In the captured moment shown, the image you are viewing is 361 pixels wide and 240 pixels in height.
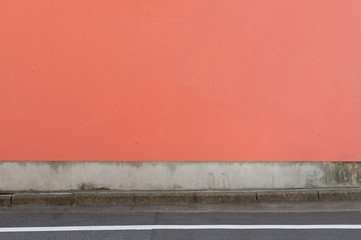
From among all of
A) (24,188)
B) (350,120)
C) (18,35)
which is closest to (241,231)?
(350,120)

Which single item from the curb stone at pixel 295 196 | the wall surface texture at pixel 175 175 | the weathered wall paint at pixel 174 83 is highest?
the weathered wall paint at pixel 174 83

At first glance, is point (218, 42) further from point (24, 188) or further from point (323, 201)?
point (24, 188)

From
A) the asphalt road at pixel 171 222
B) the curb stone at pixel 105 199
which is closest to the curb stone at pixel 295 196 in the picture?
the asphalt road at pixel 171 222

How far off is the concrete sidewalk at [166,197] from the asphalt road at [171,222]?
162 millimetres

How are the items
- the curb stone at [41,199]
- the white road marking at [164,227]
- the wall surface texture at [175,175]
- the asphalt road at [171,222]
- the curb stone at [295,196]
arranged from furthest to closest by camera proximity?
the wall surface texture at [175,175] < the curb stone at [295,196] < the curb stone at [41,199] < the white road marking at [164,227] < the asphalt road at [171,222]

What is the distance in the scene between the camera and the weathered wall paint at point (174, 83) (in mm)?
6348

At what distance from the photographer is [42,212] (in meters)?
5.98

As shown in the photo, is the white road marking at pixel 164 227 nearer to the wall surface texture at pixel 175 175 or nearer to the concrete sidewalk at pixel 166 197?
the concrete sidewalk at pixel 166 197

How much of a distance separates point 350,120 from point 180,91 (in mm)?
2507

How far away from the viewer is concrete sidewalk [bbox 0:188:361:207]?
20.5ft

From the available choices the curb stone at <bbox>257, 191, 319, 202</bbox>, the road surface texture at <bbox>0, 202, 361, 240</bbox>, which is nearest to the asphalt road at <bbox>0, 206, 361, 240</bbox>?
the road surface texture at <bbox>0, 202, 361, 240</bbox>

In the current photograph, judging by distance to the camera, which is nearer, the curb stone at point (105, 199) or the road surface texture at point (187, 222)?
the road surface texture at point (187, 222)

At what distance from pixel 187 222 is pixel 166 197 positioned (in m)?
0.81

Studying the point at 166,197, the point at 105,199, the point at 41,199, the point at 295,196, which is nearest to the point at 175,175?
the point at 166,197
